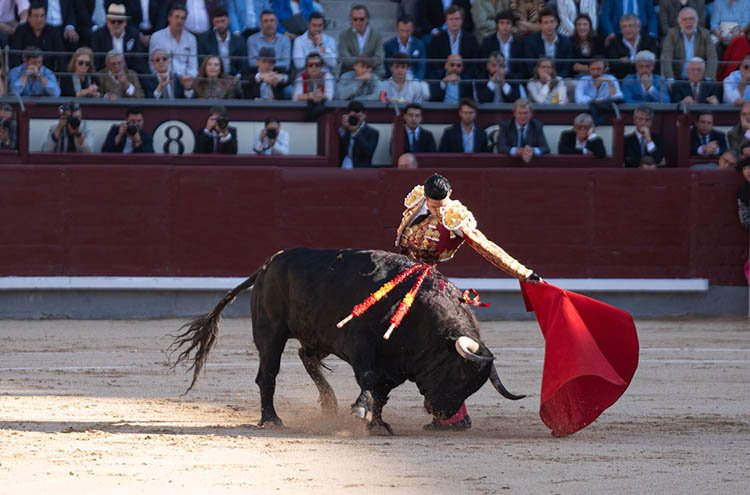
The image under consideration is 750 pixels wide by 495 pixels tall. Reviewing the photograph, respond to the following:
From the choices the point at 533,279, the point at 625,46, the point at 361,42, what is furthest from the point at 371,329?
the point at 625,46

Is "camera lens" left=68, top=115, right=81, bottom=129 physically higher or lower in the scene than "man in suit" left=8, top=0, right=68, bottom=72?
lower

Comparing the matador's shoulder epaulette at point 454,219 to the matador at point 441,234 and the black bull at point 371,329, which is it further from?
the black bull at point 371,329

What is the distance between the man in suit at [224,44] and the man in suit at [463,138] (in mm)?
1808

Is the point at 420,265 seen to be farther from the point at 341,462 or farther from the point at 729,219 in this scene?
the point at 729,219

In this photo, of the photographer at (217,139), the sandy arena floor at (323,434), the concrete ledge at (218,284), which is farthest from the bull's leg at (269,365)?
the photographer at (217,139)

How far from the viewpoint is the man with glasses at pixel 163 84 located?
12.4 metres

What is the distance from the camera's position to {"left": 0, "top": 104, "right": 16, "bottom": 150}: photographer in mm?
12076

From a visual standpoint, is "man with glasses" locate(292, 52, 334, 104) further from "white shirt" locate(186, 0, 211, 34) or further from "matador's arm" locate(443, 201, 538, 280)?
"matador's arm" locate(443, 201, 538, 280)

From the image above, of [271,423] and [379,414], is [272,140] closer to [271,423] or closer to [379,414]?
[271,423]

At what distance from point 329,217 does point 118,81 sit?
2057 mm

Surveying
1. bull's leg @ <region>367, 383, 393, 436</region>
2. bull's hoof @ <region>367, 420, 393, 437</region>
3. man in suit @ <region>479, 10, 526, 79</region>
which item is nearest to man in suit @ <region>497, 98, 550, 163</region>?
man in suit @ <region>479, 10, 526, 79</region>

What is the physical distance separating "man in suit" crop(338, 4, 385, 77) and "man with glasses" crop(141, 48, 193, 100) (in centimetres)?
136

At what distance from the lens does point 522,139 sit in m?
12.6

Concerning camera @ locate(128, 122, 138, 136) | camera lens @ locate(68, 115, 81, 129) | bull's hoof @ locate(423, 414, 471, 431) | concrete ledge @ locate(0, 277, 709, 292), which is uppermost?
camera lens @ locate(68, 115, 81, 129)
